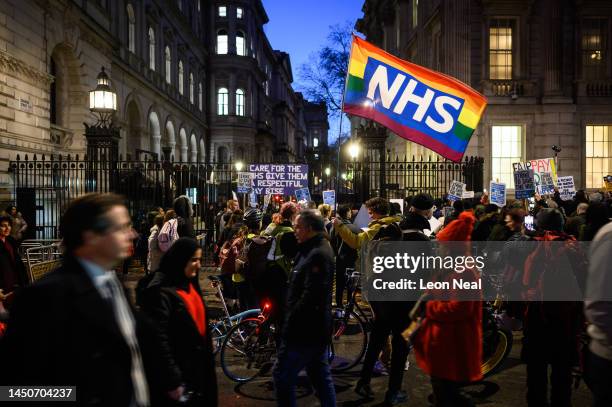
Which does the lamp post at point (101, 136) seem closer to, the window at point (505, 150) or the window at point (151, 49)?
the window at point (505, 150)

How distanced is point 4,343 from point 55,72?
855 inches

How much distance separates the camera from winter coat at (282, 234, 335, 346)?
4.34m

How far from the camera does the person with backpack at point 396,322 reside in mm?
5387

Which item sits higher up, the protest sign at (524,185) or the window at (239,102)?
the window at (239,102)

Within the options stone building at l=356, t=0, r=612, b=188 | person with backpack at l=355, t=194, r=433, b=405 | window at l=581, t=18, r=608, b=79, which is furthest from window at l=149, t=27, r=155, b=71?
person with backpack at l=355, t=194, r=433, b=405

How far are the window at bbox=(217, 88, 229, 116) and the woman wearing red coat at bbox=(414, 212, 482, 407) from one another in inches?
2139

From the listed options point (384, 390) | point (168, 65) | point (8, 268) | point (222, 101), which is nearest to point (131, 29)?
point (168, 65)

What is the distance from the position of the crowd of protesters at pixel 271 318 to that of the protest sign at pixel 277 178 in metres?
5.82

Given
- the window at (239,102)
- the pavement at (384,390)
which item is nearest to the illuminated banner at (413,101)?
the pavement at (384,390)

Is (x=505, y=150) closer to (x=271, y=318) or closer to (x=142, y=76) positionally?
(x=271, y=318)

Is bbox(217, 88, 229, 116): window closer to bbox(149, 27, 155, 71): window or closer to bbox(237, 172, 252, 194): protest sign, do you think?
bbox(149, 27, 155, 71): window

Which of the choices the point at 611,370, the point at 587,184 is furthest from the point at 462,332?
the point at 587,184

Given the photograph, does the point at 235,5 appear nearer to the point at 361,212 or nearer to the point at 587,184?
the point at 587,184

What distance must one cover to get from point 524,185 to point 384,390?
8.48m
